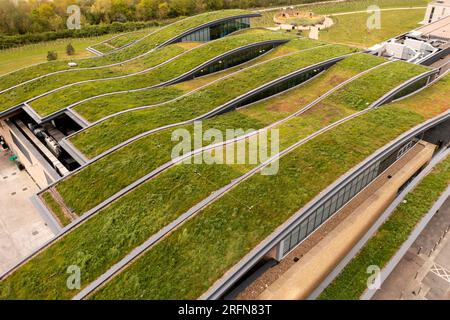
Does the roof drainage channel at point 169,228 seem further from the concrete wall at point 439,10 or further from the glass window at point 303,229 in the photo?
the concrete wall at point 439,10

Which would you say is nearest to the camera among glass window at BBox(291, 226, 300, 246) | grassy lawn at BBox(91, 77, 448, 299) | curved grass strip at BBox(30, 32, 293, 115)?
grassy lawn at BBox(91, 77, 448, 299)

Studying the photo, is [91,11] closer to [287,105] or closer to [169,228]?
[287,105]

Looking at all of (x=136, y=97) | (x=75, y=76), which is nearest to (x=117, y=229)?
(x=136, y=97)

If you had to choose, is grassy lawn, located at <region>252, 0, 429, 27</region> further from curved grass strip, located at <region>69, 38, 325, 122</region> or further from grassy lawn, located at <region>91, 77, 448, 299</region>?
grassy lawn, located at <region>91, 77, 448, 299</region>

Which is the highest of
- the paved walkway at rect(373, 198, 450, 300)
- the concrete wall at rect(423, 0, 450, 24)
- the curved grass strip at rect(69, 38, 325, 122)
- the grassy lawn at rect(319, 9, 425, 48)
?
the concrete wall at rect(423, 0, 450, 24)

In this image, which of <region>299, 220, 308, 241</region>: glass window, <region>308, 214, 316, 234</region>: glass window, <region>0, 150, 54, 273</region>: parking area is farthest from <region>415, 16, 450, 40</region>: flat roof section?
<region>0, 150, 54, 273</region>: parking area

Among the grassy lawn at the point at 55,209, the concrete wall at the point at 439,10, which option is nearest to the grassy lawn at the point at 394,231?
the grassy lawn at the point at 55,209

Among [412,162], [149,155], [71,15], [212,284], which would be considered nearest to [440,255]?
[412,162]

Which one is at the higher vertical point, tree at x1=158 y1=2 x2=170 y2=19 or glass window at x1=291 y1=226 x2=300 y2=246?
tree at x1=158 y1=2 x2=170 y2=19
